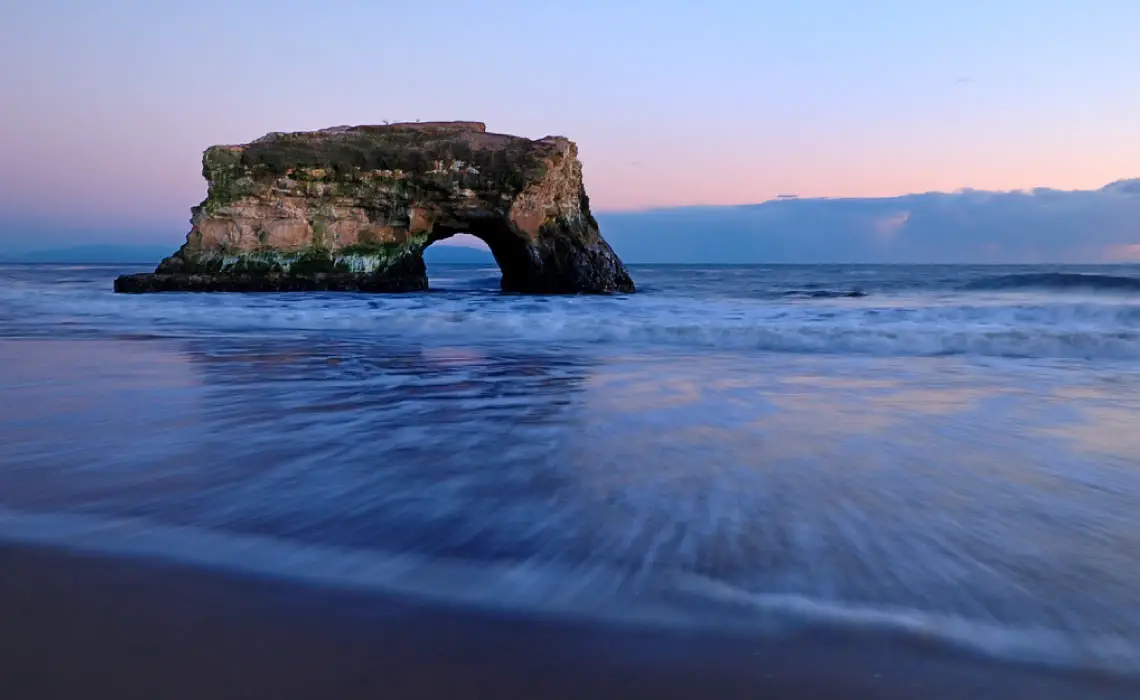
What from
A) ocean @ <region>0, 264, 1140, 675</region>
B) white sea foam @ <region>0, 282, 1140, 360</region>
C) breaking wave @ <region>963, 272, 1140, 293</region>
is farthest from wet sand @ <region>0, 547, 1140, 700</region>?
breaking wave @ <region>963, 272, 1140, 293</region>

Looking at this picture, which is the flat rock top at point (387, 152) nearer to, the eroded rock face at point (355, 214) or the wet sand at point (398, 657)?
the eroded rock face at point (355, 214)

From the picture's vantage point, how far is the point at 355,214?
70.8 ft

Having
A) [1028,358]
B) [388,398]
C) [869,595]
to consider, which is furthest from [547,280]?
[869,595]

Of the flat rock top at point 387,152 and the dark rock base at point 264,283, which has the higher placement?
the flat rock top at point 387,152

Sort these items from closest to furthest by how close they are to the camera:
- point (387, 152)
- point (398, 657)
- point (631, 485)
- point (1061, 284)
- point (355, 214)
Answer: point (398, 657)
point (631, 485)
point (387, 152)
point (355, 214)
point (1061, 284)

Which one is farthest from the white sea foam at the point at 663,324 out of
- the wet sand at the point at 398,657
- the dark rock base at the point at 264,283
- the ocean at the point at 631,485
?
the wet sand at the point at 398,657

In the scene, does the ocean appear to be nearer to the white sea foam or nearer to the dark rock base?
the white sea foam

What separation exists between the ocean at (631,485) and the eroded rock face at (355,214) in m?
14.5

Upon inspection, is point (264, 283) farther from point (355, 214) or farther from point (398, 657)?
point (398, 657)

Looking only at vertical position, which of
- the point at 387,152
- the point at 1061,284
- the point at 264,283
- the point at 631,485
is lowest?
the point at 631,485

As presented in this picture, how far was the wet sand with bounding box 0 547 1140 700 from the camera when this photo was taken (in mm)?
1342

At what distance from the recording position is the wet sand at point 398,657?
1.34m

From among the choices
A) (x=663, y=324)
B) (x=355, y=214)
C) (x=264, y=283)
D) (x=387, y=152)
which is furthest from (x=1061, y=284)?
(x=264, y=283)

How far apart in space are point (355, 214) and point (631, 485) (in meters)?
20.2
